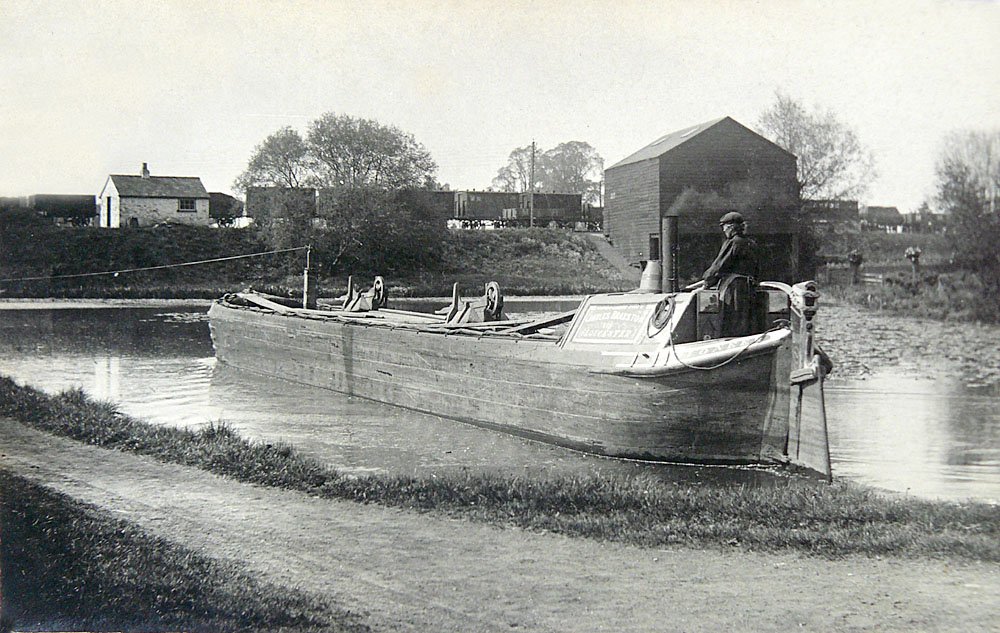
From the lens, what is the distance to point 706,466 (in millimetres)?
7832

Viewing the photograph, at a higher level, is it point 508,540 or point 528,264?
point 528,264

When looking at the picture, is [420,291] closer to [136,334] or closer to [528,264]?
[528,264]

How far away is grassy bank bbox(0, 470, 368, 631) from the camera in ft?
14.4

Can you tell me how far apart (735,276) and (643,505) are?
3112mm

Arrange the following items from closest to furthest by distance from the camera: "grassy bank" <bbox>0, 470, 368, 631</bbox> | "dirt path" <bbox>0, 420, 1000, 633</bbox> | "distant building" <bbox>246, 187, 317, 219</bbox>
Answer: "dirt path" <bbox>0, 420, 1000, 633</bbox> < "grassy bank" <bbox>0, 470, 368, 631</bbox> < "distant building" <bbox>246, 187, 317, 219</bbox>

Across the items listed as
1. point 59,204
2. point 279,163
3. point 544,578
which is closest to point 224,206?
point 279,163

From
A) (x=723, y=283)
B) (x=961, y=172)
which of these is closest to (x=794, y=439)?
(x=723, y=283)

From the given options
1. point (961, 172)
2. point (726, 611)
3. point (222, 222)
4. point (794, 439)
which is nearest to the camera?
point (726, 611)

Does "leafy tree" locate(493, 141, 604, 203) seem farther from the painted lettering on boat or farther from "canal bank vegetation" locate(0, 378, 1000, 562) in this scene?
"canal bank vegetation" locate(0, 378, 1000, 562)

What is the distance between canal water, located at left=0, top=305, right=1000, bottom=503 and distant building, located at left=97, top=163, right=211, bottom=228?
1.93m

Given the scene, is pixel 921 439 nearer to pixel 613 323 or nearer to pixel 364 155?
pixel 613 323

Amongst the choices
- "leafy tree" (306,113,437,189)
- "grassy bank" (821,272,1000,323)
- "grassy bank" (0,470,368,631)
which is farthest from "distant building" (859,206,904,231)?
"grassy bank" (0,470,368,631)

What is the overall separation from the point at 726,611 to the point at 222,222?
11.4m

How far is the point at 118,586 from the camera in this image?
15.5 ft
